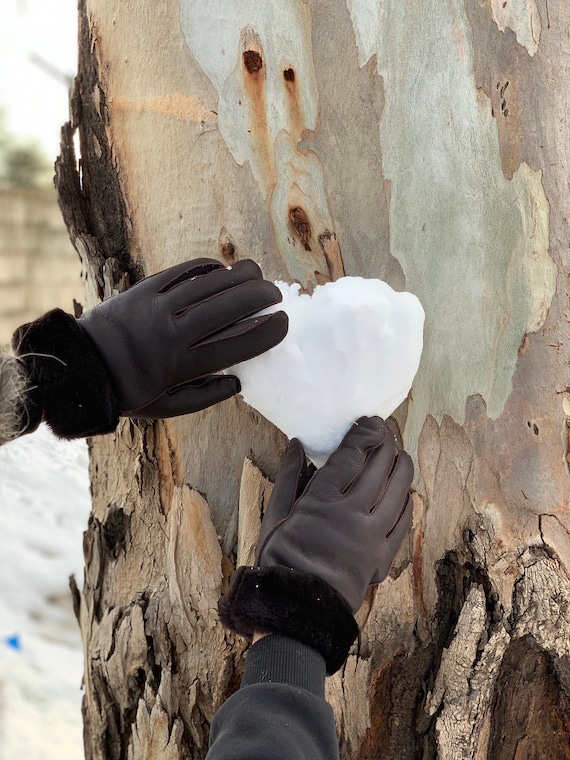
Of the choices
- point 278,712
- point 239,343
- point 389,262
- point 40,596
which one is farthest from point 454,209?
point 40,596

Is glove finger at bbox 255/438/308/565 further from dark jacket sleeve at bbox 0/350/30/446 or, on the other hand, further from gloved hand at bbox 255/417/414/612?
→ dark jacket sleeve at bbox 0/350/30/446

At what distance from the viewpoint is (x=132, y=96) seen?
3.36 ft

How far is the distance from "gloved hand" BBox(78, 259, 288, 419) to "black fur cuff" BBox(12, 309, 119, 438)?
0.03 m

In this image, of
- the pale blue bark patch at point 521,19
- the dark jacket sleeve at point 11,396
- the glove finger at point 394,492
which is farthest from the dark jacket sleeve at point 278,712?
the pale blue bark patch at point 521,19

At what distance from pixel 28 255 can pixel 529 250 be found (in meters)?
5.38

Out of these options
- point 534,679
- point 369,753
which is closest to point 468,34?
point 534,679

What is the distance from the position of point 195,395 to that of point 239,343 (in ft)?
0.39

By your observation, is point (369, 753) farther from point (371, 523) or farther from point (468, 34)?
point (468, 34)

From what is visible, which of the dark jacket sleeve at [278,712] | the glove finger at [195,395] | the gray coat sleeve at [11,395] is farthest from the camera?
the glove finger at [195,395]

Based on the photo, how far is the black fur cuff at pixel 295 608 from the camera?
2.62ft

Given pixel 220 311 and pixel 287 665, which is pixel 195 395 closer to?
pixel 220 311

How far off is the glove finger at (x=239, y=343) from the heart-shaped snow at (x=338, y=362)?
0.16 feet

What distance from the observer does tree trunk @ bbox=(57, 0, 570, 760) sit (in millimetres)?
912

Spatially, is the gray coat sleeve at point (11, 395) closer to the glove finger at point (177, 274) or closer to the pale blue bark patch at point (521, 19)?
the glove finger at point (177, 274)
